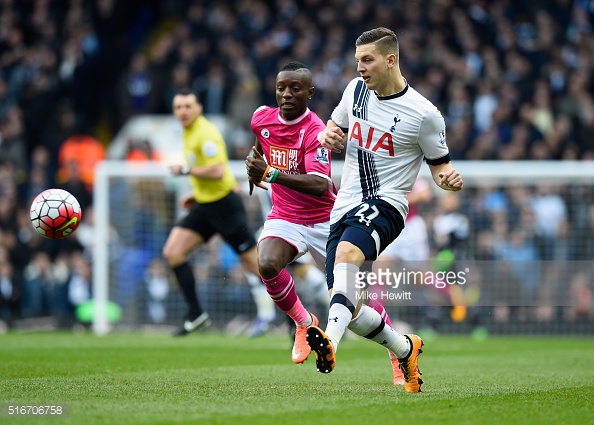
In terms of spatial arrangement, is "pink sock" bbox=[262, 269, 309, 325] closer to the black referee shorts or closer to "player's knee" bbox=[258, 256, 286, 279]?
"player's knee" bbox=[258, 256, 286, 279]

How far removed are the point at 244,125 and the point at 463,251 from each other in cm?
574

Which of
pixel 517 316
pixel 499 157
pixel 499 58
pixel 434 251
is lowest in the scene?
pixel 517 316

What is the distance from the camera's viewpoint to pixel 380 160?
23.9ft

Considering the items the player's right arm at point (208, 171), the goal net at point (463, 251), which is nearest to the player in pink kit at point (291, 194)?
the player's right arm at point (208, 171)

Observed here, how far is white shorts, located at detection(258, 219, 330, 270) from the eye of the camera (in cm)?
846

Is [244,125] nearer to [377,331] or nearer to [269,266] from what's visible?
[269,266]

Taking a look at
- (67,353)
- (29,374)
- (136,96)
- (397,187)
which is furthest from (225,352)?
(136,96)

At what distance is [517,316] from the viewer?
51.0 ft

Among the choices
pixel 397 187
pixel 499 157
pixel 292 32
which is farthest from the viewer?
pixel 292 32

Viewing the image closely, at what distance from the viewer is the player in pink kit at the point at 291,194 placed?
828 centimetres

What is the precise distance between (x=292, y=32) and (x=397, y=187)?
1391cm

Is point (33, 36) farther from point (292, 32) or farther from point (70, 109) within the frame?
point (292, 32)

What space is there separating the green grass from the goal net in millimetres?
3202

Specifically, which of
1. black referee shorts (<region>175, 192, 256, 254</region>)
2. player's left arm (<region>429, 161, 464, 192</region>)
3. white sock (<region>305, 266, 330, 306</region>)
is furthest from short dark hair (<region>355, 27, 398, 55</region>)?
white sock (<region>305, 266, 330, 306</region>)
